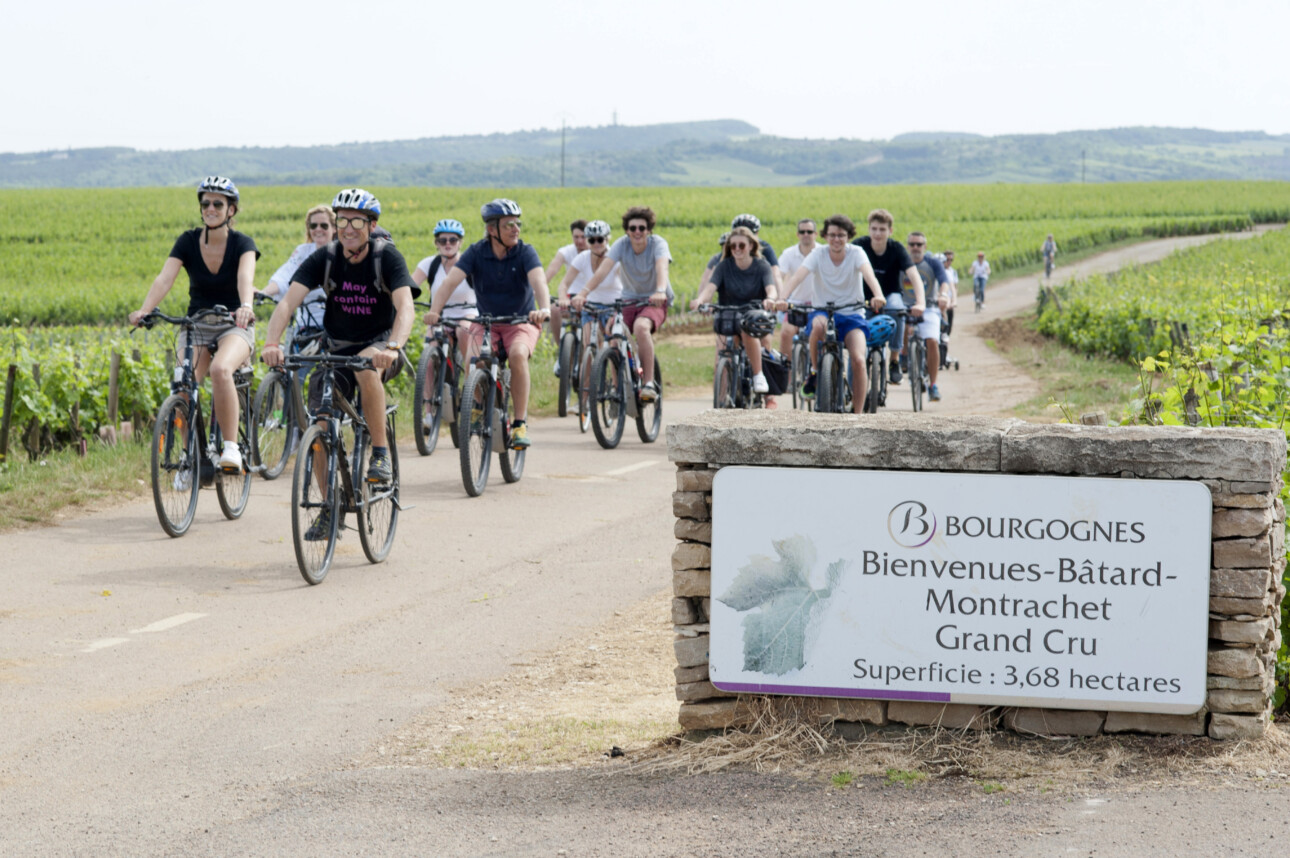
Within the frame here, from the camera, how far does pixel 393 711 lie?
18.5ft

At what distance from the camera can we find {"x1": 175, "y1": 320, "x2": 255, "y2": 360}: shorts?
8914 millimetres

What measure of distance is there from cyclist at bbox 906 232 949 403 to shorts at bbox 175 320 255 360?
802 cm

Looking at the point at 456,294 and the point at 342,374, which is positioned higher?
the point at 456,294

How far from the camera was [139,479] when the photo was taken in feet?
35.9

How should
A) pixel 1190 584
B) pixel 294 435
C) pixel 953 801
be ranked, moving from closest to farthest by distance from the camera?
pixel 953 801
pixel 1190 584
pixel 294 435

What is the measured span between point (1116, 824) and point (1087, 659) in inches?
29.8

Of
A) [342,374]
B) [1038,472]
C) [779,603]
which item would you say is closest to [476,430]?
[342,374]

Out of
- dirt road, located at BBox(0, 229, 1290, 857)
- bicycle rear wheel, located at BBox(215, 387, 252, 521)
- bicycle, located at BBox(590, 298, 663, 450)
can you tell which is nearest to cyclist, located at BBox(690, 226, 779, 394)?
bicycle, located at BBox(590, 298, 663, 450)

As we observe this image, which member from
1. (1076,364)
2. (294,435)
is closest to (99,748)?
(294,435)

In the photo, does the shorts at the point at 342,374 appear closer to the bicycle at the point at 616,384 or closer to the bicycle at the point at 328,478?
the bicycle at the point at 328,478

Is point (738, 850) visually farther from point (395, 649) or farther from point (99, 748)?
A: point (395, 649)

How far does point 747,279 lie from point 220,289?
5.18m

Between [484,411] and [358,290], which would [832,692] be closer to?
[358,290]

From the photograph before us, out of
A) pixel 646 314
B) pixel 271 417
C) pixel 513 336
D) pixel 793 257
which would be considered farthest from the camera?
pixel 793 257
